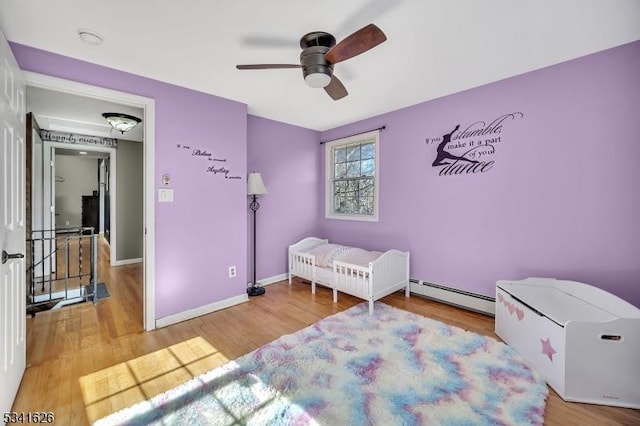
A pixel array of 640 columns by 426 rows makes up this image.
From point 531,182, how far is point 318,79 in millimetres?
2198

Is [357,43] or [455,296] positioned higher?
[357,43]

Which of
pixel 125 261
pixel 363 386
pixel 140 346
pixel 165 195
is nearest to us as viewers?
pixel 363 386

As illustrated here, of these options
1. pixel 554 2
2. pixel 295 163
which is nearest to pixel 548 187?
pixel 554 2

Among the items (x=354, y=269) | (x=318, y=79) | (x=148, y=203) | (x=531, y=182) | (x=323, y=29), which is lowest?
(x=354, y=269)

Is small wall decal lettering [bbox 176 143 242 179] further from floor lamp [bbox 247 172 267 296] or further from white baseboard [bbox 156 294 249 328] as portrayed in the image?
white baseboard [bbox 156 294 249 328]

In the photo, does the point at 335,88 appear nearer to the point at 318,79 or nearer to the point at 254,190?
the point at 318,79

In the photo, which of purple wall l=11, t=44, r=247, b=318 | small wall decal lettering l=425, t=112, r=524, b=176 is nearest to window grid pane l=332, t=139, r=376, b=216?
small wall decal lettering l=425, t=112, r=524, b=176

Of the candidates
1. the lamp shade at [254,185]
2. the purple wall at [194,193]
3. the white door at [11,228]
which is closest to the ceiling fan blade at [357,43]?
the purple wall at [194,193]

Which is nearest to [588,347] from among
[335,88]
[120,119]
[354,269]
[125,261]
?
[354,269]

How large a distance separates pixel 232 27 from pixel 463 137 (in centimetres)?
251

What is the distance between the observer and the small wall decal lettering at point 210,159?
283cm

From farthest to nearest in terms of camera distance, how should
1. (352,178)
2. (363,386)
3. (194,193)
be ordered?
(352,178)
(194,193)
(363,386)

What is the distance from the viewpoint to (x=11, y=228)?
1602 mm

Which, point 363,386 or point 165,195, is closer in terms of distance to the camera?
point 363,386
